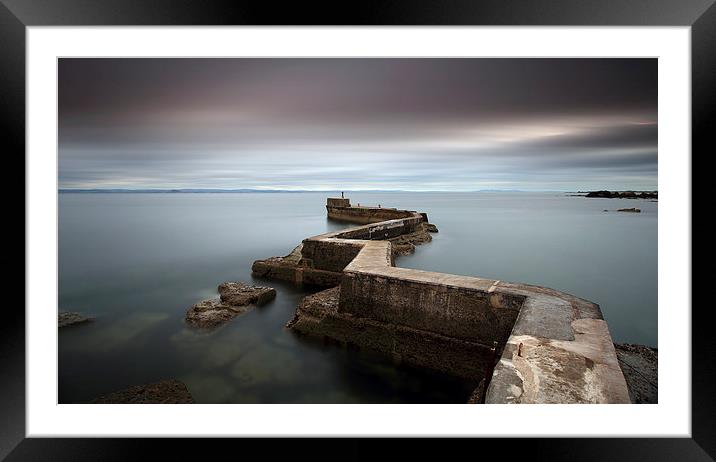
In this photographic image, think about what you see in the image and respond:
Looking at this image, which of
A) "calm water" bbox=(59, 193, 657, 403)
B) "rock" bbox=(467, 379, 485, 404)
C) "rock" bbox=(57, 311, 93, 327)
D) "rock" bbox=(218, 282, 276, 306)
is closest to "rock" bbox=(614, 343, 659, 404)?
"calm water" bbox=(59, 193, 657, 403)

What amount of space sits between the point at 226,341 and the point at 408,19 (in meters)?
4.33

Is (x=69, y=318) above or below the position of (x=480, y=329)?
below

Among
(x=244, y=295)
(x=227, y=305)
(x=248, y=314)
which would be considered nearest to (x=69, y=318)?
(x=227, y=305)

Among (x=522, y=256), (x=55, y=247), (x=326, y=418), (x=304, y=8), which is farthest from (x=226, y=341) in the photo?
(x=522, y=256)

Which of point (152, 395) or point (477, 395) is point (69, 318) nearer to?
point (152, 395)

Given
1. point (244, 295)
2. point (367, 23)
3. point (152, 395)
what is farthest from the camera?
point (244, 295)

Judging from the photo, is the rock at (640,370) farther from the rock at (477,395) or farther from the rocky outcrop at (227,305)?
the rocky outcrop at (227,305)

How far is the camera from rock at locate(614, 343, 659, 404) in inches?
127

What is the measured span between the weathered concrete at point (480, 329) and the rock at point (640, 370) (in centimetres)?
84

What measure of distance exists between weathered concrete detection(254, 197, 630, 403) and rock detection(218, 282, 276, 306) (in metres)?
0.99

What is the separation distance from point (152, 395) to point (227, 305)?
214 cm

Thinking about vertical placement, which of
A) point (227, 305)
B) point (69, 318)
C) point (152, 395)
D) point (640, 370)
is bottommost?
point (152, 395)

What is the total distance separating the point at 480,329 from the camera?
369 cm

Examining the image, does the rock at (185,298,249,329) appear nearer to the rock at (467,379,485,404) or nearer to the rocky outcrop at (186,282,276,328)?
the rocky outcrop at (186,282,276,328)
